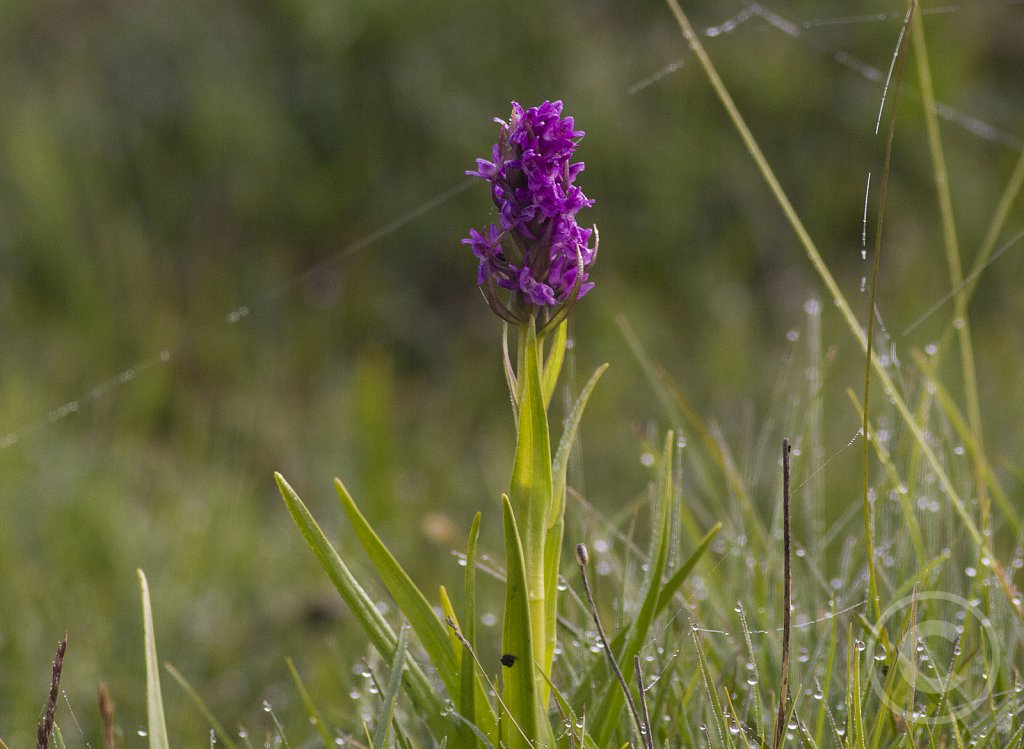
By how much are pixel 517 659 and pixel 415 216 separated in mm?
2518

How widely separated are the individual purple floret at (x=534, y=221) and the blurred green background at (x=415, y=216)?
2.22 m

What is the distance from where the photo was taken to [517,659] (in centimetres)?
98

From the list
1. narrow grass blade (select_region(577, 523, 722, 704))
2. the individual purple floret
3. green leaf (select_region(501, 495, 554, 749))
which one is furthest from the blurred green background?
the individual purple floret

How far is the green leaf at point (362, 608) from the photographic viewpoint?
0.97 m

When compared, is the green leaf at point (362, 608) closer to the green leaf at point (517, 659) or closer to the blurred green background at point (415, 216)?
the green leaf at point (517, 659)

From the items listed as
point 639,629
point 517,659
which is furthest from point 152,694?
point 639,629

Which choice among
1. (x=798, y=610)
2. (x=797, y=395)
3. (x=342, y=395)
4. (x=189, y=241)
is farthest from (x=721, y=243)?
(x=798, y=610)

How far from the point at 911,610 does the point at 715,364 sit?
2.52 meters

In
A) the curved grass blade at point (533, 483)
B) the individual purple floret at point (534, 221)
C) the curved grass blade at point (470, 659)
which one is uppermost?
the individual purple floret at point (534, 221)

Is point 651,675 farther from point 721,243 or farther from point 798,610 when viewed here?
point 721,243

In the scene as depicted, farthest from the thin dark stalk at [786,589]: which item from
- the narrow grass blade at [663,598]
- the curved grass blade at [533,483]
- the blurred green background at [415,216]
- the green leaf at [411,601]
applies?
the blurred green background at [415,216]

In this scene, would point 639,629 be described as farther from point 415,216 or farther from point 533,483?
point 415,216

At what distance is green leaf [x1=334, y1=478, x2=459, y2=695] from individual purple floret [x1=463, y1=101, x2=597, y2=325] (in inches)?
9.0

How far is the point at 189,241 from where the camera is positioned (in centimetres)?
398
